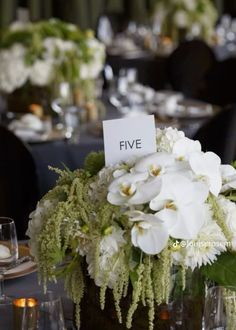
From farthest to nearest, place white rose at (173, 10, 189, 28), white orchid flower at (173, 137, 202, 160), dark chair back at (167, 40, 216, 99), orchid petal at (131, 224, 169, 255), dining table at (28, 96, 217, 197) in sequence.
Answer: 1. white rose at (173, 10, 189, 28)
2. dark chair back at (167, 40, 216, 99)
3. dining table at (28, 96, 217, 197)
4. white orchid flower at (173, 137, 202, 160)
5. orchid petal at (131, 224, 169, 255)

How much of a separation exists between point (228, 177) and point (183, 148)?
0.12 metres

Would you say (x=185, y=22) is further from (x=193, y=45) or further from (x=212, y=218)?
(x=212, y=218)

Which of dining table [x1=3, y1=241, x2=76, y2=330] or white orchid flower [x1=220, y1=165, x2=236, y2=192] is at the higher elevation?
white orchid flower [x1=220, y1=165, x2=236, y2=192]

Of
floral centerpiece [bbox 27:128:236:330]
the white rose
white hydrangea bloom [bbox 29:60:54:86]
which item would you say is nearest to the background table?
floral centerpiece [bbox 27:128:236:330]

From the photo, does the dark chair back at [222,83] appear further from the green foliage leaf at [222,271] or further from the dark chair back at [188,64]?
the green foliage leaf at [222,271]

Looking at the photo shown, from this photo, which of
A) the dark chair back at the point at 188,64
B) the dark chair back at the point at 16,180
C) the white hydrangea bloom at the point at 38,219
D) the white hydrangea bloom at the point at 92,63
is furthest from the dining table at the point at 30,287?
the dark chair back at the point at 188,64

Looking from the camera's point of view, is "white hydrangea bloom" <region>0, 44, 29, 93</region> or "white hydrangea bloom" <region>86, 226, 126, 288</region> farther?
"white hydrangea bloom" <region>0, 44, 29, 93</region>

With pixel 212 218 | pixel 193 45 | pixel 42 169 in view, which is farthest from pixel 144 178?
pixel 193 45

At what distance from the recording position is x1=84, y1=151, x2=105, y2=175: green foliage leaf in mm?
1640

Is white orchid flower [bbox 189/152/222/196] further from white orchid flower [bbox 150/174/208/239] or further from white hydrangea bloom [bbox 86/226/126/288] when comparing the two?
white hydrangea bloom [bbox 86/226/126/288]

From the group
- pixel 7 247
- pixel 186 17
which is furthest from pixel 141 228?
pixel 186 17

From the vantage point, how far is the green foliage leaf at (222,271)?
60.3 inches

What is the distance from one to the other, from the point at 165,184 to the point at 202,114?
114 inches

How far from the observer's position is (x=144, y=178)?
149 cm
